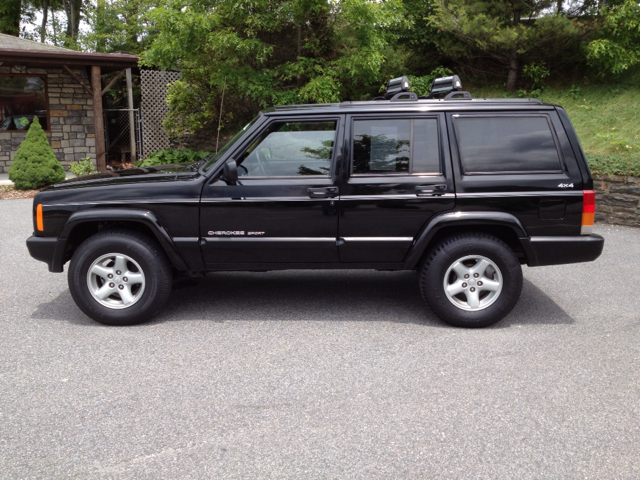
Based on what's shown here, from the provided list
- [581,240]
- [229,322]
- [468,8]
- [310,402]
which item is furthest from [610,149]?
[310,402]

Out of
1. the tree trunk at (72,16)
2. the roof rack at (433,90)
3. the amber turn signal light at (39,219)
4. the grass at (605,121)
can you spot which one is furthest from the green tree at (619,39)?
the tree trunk at (72,16)

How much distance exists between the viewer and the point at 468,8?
13398 millimetres

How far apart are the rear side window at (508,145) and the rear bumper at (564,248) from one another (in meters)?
0.58

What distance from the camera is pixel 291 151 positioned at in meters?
4.95

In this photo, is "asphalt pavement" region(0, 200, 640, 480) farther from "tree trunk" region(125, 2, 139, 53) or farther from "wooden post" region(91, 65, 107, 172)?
"tree trunk" region(125, 2, 139, 53)

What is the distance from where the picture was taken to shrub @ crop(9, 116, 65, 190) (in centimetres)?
1291

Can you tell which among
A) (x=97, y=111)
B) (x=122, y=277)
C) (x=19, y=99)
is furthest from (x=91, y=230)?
(x=19, y=99)

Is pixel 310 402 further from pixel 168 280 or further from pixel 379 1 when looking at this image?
pixel 379 1

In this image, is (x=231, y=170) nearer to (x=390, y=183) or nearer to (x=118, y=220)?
(x=118, y=220)

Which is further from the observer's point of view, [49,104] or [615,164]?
[49,104]

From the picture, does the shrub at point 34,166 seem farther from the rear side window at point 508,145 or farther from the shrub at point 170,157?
the rear side window at point 508,145

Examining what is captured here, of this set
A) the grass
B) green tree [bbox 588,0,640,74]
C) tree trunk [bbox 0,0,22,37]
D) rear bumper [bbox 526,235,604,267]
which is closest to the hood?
rear bumper [bbox 526,235,604,267]

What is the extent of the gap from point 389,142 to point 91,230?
8.65 ft

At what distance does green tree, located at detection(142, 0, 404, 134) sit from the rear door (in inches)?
273
